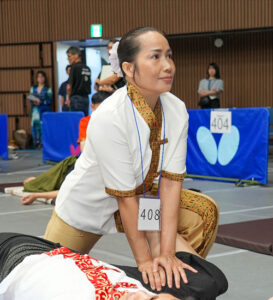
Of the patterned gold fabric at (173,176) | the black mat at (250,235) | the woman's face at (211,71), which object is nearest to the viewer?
the patterned gold fabric at (173,176)

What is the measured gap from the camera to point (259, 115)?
5.50 metres

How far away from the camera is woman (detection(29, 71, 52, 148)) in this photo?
10727 mm

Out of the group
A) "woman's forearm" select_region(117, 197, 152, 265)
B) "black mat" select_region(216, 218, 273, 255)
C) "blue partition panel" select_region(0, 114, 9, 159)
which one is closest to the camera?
"woman's forearm" select_region(117, 197, 152, 265)

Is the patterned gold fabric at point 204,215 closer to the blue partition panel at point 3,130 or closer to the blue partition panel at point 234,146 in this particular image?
the blue partition panel at point 234,146

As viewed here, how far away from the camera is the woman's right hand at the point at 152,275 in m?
1.79

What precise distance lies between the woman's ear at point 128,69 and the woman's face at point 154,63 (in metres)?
0.02

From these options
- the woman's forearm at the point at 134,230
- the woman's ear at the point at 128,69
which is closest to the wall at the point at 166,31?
the woman's ear at the point at 128,69

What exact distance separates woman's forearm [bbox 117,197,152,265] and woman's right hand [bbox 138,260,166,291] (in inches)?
1.3

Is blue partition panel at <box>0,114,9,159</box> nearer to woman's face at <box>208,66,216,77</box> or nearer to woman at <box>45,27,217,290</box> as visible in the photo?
woman's face at <box>208,66,216,77</box>

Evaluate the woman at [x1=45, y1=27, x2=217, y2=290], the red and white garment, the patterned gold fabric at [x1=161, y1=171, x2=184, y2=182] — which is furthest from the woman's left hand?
the patterned gold fabric at [x1=161, y1=171, x2=184, y2=182]

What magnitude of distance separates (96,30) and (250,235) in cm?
817

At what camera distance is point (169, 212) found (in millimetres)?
2014

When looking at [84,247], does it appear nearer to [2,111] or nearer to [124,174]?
[124,174]

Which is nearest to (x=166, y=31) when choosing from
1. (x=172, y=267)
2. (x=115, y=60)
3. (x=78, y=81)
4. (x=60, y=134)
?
(x=78, y=81)
